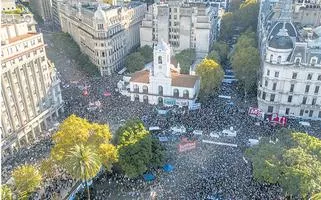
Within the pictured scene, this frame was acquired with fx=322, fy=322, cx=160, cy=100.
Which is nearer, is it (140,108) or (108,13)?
(140,108)

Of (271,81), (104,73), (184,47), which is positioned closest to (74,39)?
(104,73)

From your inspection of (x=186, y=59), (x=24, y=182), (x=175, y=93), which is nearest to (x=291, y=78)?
(x=175, y=93)

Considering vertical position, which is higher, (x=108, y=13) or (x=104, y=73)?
(x=108, y=13)

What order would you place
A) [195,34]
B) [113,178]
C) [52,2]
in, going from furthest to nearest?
[52,2] < [195,34] < [113,178]

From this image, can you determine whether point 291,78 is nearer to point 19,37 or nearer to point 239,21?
point 19,37

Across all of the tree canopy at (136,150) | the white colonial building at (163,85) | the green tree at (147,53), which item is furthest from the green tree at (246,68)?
the tree canopy at (136,150)

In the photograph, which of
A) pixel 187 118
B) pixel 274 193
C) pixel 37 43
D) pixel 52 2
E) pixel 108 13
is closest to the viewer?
pixel 274 193

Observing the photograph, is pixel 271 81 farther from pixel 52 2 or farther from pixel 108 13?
pixel 52 2
